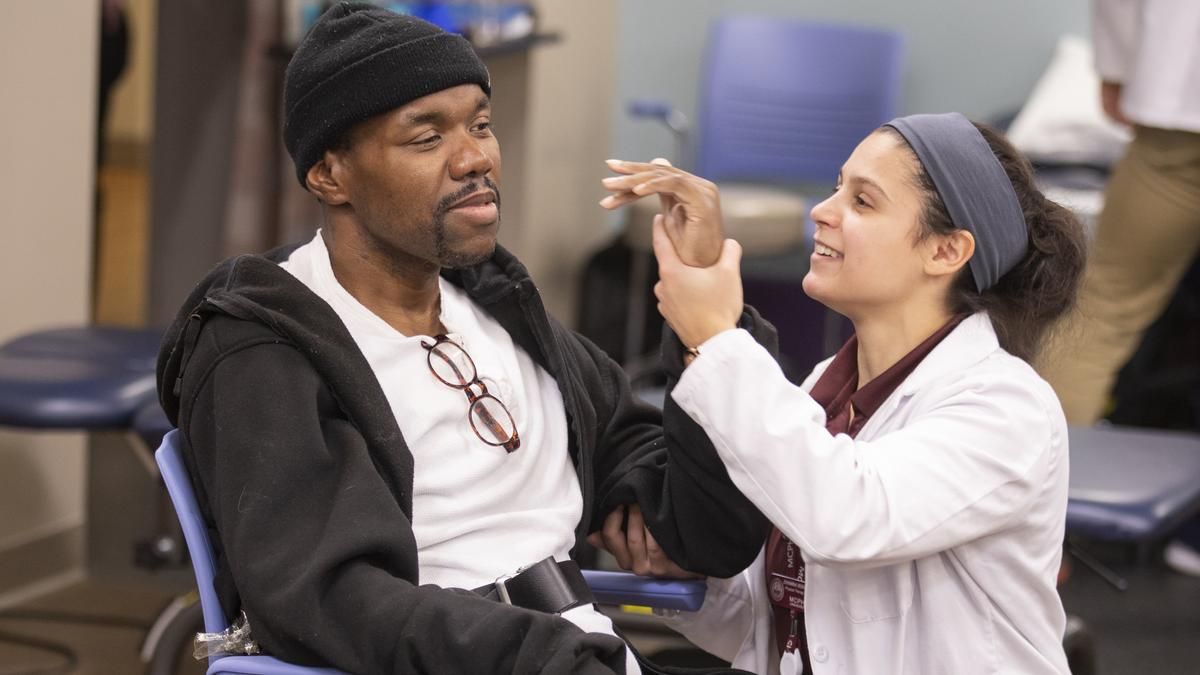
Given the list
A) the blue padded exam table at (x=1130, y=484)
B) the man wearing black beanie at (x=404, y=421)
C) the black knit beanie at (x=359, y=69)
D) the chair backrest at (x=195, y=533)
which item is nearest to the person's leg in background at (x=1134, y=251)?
the blue padded exam table at (x=1130, y=484)

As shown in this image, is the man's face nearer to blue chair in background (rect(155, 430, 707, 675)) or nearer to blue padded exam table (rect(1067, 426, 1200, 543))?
blue chair in background (rect(155, 430, 707, 675))

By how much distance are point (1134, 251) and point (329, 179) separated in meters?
2.41

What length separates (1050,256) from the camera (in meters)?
1.75

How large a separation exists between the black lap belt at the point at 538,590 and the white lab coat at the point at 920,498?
0.23 meters

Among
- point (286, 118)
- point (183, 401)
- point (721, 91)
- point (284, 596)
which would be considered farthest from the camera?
point (721, 91)

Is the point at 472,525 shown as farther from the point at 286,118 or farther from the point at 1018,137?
the point at 1018,137

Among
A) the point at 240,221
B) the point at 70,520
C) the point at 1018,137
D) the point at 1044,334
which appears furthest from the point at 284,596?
the point at 1018,137

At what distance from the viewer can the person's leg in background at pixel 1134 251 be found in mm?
3518

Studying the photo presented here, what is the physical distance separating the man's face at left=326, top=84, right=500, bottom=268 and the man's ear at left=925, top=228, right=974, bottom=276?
1.55 feet

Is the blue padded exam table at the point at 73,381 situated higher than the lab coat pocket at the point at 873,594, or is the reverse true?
the lab coat pocket at the point at 873,594

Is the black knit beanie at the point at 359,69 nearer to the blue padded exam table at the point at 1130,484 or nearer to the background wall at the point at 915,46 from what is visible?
the blue padded exam table at the point at 1130,484

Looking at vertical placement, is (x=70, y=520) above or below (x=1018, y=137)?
below

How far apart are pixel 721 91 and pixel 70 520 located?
2.76 metres

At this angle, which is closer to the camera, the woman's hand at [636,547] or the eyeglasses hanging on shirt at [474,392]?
the eyeglasses hanging on shirt at [474,392]
